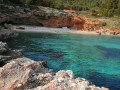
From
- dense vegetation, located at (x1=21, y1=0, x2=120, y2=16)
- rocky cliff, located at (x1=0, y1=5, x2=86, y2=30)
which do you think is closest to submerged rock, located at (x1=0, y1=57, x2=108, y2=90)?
rocky cliff, located at (x1=0, y1=5, x2=86, y2=30)

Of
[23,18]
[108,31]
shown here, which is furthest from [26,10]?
[108,31]

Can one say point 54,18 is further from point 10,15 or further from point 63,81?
point 63,81

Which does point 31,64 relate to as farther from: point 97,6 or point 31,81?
point 97,6

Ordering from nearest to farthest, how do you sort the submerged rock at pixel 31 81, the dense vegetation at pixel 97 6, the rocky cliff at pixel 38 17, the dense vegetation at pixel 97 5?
the submerged rock at pixel 31 81, the rocky cliff at pixel 38 17, the dense vegetation at pixel 97 5, the dense vegetation at pixel 97 6

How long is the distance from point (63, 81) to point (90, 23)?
53607mm

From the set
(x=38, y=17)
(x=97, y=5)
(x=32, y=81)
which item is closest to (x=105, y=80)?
(x=32, y=81)

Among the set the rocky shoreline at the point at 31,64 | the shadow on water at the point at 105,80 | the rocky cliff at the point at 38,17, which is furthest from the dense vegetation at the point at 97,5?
the shadow on water at the point at 105,80

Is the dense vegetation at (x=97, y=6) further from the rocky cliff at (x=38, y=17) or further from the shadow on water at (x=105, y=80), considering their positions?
the shadow on water at (x=105, y=80)

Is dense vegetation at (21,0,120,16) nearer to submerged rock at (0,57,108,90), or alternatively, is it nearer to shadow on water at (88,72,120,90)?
shadow on water at (88,72,120,90)

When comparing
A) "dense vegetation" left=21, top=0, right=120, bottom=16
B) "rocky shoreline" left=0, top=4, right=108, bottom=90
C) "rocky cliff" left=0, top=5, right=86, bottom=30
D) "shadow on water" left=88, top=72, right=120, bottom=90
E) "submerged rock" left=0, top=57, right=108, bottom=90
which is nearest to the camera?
"submerged rock" left=0, top=57, right=108, bottom=90

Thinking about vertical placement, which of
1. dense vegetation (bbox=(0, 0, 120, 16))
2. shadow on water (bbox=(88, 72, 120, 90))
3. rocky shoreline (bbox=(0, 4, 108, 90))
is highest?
dense vegetation (bbox=(0, 0, 120, 16))

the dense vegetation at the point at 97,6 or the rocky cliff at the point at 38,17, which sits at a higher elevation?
the dense vegetation at the point at 97,6

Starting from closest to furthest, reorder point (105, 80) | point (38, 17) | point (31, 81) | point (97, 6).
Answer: point (31, 81)
point (105, 80)
point (38, 17)
point (97, 6)

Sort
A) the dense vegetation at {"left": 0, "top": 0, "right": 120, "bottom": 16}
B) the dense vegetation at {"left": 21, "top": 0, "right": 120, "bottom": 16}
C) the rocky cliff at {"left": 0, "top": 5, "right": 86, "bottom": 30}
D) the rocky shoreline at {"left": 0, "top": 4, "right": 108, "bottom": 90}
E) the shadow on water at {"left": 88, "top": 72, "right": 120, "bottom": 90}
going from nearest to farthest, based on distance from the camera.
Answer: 1. the rocky shoreline at {"left": 0, "top": 4, "right": 108, "bottom": 90}
2. the shadow on water at {"left": 88, "top": 72, "right": 120, "bottom": 90}
3. the rocky cliff at {"left": 0, "top": 5, "right": 86, "bottom": 30}
4. the dense vegetation at {"left": 0, "top": 0, "right": 120, "bottom": 16}
5. the dense vegetation at {"left": 21, "top": 0, "right": 120, "bottom": 16}
